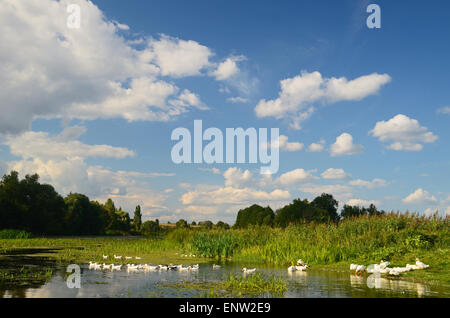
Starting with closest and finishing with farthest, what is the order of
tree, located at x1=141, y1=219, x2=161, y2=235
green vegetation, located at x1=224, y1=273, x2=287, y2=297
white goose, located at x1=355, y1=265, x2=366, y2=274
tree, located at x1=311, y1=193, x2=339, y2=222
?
green vegetation, located at x1=224, y1=273, x2=287, y2=297 → white goose, located at x1=355, y1=265, x2=366, y2=274 → tree, located at x1=311, y1=193, x2=339, y2=222 → tree, located at x1=141, y1=219, x2=161, y2=235

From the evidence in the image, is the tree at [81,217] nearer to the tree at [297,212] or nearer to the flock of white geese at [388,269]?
the tree at [297,212]

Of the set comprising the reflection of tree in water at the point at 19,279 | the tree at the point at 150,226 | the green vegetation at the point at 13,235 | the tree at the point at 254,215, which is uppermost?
the tree at the point at 254,215

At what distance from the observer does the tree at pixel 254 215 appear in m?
72.3

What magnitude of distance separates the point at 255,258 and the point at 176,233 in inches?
504

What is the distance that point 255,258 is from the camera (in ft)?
74.8

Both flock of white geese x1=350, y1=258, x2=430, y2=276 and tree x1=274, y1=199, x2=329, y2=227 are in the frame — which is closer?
flock of white geese x1=350, y1=258, x2=430, y2=276

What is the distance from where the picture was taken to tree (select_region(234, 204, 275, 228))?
7229cm

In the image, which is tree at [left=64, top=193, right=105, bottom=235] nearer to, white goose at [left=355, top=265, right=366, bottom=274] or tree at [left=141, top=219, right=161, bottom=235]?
tree at [left=141, top=219, right=161, bottom=235]

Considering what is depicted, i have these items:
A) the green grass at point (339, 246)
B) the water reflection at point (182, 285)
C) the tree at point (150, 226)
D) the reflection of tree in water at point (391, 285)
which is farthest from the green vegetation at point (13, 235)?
the tree at point (150, 226)

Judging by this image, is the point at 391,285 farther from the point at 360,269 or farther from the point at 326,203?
the point at 326,203

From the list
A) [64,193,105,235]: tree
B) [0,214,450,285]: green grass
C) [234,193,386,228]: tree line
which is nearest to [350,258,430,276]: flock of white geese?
[0,214,450,285]: green grass

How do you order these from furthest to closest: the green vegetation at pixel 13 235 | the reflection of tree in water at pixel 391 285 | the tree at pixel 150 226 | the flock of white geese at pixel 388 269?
the tree at pixel 150 226, the green vegetation at pixel 13 235, the flock of white geese at pixel 388 269, the reflection of tree in water at pixel 391 285
